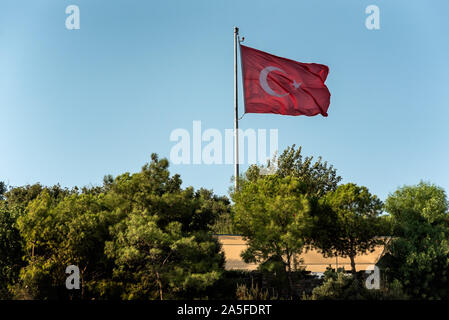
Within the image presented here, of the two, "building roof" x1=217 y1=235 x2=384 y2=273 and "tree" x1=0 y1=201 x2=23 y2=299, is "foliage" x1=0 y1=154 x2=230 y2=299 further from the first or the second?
"building roof" x1=217 y1=235 x2=384 y2=273

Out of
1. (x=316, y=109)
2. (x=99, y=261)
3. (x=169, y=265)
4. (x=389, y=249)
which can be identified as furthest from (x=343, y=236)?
(x=99, y=261)

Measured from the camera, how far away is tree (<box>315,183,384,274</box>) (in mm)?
23734

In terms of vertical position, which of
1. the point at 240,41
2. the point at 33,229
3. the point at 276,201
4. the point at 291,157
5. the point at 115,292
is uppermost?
the point at 240,41

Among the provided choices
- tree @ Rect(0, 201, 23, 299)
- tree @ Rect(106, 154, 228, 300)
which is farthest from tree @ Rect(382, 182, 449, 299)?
tree @ Rect(0, 201, 23, 299)

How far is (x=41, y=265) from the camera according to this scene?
20750mm

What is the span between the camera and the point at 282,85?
26.3 meters

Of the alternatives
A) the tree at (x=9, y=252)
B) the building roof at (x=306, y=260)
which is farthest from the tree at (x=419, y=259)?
the tree at (x=9, y=252)

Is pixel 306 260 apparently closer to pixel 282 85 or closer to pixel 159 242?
pixel 282 85

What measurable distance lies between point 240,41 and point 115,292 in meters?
16.8

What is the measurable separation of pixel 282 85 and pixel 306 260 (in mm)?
11603

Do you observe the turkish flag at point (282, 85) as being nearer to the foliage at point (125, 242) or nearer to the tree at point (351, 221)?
the tree at point (351, 221)

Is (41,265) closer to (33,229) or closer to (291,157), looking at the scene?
(33,229)

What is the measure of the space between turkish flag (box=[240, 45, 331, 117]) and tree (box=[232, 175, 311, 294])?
187 inches

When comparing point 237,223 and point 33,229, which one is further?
point 237,223
